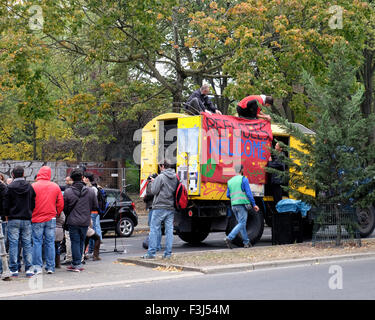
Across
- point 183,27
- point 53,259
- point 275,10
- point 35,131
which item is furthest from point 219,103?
point 53,259

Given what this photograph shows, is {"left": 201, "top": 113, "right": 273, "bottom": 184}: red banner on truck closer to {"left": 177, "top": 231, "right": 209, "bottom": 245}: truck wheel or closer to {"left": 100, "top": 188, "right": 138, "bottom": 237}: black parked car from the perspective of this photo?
{"left": 177, "top": 231, "right": 209, "bottom": 245}: truck wheel

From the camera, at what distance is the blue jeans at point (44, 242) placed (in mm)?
10398

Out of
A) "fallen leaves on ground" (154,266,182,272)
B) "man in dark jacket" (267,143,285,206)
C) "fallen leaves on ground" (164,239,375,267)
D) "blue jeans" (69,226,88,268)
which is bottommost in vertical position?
"fallen leaves on ground" (154,266,182,272)

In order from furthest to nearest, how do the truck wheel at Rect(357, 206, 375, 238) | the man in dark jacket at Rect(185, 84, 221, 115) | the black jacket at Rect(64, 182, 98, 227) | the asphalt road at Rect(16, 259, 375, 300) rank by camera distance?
the truck wheel at Rect(357, 206, 375, 238)
the man in dark jacket at Rect(185, 84, 221, 115)
the black jacket at Rect(64, 182, 98, 227)
the asphalt road at Rect(16, 259, 375, 300)

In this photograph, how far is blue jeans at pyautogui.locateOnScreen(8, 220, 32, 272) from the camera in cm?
1012

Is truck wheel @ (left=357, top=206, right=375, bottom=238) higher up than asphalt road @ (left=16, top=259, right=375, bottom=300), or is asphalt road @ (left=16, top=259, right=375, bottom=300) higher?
truck wheel @ (left=357, top=206, right=375, bottom=238)

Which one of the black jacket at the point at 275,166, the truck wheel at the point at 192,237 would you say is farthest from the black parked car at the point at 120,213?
the black jacket at the point at 275,166

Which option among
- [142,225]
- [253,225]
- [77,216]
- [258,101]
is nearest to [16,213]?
[77,216]

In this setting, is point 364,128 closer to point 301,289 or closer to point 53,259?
point 301,289

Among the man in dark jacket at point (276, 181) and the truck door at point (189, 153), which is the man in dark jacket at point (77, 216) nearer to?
the truck door at point (189, 153)

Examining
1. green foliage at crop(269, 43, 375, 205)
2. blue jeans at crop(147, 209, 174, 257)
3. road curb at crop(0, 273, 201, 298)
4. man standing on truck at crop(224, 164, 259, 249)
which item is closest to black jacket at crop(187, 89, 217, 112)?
green foliage at crop(269, 43, 375, 205)

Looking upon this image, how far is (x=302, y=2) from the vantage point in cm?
2295

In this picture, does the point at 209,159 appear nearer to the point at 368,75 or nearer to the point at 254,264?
the point at 254,264

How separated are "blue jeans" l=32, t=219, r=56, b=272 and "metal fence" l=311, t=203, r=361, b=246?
6070 mm
